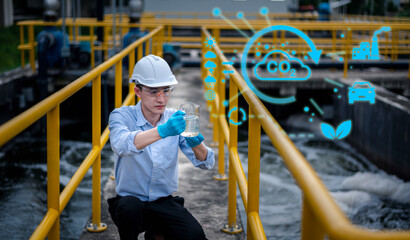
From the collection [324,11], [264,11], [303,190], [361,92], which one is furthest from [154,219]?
[264,11]

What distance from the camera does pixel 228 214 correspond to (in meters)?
3.88

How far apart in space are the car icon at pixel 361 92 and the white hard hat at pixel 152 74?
749 cm

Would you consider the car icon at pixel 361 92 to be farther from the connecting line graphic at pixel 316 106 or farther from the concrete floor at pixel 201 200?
the concrete floor at pixel 201 200

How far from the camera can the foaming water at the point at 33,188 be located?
725 centimetres

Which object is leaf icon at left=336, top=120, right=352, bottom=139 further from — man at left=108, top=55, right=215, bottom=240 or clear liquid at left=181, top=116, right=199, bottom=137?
clear liquid at left=181, top=116, right=199, bottom=137

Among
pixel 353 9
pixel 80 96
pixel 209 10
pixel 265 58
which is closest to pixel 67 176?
pixel 80 96

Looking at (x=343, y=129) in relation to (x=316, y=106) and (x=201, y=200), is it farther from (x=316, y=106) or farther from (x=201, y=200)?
(x=201, y=200)

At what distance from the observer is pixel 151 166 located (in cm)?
291

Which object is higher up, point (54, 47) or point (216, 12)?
point (216, 12)

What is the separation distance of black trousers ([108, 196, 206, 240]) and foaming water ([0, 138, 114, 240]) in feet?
14.5

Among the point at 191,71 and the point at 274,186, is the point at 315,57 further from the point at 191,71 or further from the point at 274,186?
the point at 274,186

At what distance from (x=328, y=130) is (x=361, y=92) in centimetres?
181

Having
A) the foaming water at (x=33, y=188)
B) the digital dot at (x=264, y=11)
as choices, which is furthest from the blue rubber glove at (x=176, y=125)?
the digital dot at (x=264, y=11)

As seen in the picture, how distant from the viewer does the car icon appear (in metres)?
9.93
